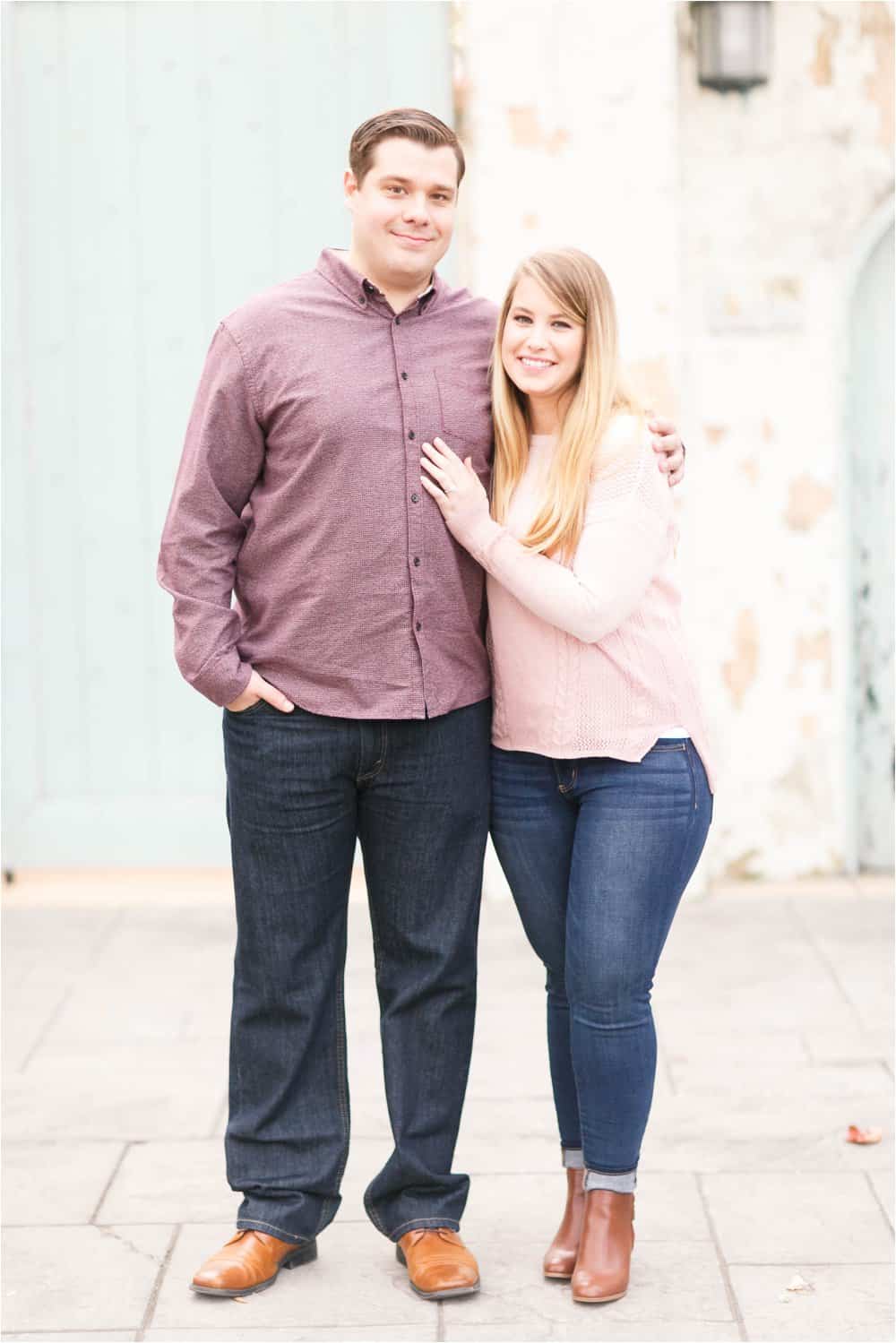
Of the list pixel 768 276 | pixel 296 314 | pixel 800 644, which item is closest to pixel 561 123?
pixel 768 276

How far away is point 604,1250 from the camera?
2812 millimetres

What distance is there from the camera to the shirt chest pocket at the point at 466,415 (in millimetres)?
2811

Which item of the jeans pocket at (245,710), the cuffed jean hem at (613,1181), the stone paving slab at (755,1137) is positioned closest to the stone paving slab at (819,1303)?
the cuffed jean hem at (613,1181)

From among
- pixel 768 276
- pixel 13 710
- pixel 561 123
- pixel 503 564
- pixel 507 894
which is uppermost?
pixel 561 123

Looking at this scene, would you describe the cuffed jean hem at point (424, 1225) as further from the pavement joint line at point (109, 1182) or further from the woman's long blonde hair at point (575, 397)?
the woman's long blonde hair at point (575, 397)

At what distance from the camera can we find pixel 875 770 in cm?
556

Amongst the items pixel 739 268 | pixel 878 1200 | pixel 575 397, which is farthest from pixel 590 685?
pixel 739 268

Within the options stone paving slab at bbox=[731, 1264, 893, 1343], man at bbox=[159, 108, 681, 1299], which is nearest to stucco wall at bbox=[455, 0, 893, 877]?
man at bbox=[159, 108, 681, 1299]

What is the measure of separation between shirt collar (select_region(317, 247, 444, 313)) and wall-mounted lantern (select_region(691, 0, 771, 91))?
8.94ft

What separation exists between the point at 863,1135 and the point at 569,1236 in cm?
81

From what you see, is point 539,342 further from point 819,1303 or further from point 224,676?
point 819,1303

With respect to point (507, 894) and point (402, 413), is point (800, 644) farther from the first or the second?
point (402, 413)

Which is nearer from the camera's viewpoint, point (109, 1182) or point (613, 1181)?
point (613, 1181)

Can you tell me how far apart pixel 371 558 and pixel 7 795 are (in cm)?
318
